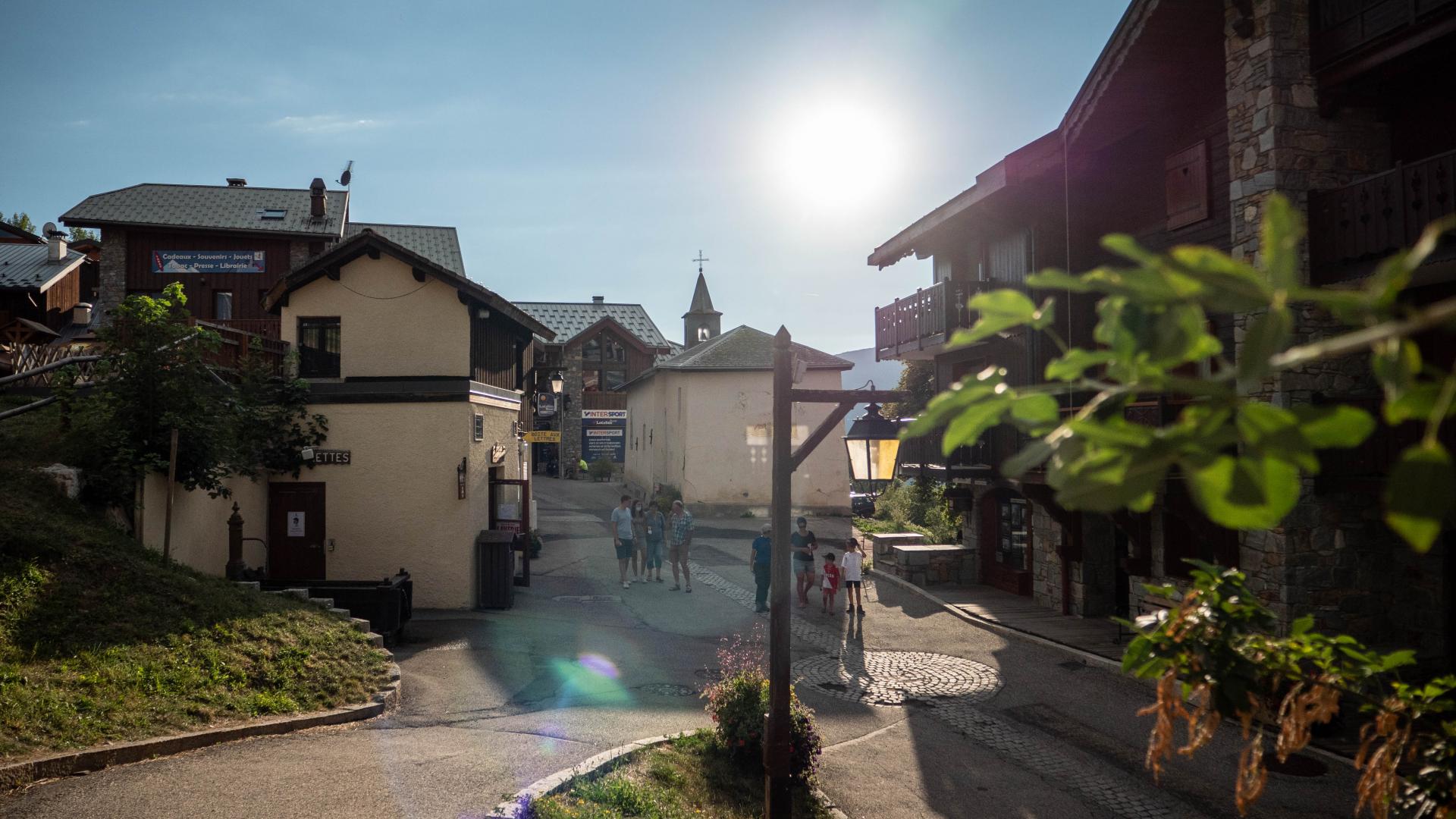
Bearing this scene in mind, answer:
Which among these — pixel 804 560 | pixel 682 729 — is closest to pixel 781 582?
pixel 682 729

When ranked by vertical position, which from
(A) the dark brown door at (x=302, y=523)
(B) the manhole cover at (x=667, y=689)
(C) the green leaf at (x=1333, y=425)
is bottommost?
(B) the manhole cover at (x=667, y=689)

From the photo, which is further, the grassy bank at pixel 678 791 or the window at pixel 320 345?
the window at pixel 320 345

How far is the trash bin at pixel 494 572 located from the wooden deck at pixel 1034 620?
868 cm

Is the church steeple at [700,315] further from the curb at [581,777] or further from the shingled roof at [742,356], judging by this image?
the curb at [581,777]

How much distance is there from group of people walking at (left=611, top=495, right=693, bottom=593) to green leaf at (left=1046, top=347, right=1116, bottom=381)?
18512 millimetres

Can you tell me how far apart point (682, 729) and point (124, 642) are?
585cm

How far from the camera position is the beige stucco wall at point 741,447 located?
3606cm

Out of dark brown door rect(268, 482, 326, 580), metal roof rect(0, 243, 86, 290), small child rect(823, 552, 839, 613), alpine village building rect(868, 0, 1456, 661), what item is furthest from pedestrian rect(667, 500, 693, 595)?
metal roof rect(0, 243, 86, 290)

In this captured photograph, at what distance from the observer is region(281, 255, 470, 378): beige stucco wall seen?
18.5 meters

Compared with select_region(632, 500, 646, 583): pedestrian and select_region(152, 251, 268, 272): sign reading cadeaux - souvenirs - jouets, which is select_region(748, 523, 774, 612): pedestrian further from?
select_region(152, 251, 268, 272): sign reading cadeaux - souvenirs - jouets

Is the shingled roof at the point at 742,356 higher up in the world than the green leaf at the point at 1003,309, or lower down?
higher up

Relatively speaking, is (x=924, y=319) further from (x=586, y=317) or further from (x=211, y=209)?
Answer: (x=586, y=317)

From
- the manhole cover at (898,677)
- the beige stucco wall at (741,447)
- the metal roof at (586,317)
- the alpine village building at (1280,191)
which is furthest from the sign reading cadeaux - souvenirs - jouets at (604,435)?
the manhole cover at (898,677)

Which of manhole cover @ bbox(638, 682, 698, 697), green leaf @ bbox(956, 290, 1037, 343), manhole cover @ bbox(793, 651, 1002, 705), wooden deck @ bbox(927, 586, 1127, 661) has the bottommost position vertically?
manhole cover @ bbox(793, 651, 1002, 705)
